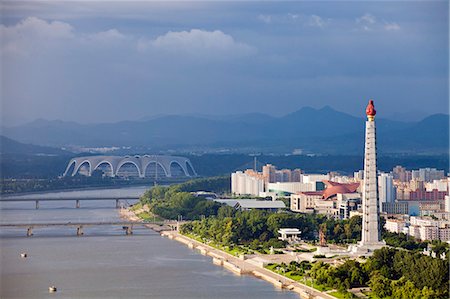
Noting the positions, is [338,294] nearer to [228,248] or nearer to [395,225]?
[228,248]

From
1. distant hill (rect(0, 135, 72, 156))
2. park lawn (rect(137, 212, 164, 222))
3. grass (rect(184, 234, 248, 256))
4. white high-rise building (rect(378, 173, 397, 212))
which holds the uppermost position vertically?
distant hill (rect(0, 135, 72, 156))

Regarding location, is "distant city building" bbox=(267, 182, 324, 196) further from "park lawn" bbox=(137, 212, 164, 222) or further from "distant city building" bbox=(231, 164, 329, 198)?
"park lawn" bbox=(137, 212, 164, 222)

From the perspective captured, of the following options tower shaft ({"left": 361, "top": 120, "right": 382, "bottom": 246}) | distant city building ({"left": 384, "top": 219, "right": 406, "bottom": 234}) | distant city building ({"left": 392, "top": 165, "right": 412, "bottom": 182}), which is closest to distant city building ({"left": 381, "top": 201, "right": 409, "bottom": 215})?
distant city building ({"left": 384, "top": 219, "right": 406, "bottom": 234})

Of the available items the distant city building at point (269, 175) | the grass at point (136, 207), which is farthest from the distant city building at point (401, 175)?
the grass at point (136, 207)

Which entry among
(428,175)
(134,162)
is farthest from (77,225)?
(134,162)

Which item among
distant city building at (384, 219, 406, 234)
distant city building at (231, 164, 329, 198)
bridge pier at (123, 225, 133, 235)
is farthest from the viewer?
distant city building at (231, 164, 329, 198)

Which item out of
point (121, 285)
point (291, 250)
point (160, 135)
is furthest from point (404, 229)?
point (160, 135)
